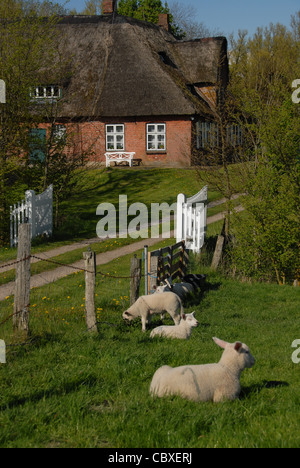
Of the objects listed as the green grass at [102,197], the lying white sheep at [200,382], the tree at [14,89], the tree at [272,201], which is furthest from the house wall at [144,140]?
the lying white sheep at [200,382]

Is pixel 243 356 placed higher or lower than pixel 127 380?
higher

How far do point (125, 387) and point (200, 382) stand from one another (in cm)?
92

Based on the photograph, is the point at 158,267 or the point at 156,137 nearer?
the point at 158,267

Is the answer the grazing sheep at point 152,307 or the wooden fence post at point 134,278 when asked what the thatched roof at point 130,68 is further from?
the grazing sheep at point 152,307

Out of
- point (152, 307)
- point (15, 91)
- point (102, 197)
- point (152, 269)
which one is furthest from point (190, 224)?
point (102, 197)

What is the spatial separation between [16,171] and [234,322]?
11916mm

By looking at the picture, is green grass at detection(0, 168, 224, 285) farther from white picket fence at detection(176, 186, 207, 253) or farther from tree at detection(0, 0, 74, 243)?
white picket fence at detection(176, 186, 207, 253)

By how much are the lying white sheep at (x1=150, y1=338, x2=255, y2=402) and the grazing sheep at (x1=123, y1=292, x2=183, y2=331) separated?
3.21 m

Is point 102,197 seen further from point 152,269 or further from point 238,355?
point 238,355

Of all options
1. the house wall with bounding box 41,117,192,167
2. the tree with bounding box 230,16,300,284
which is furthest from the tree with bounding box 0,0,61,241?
the house wall with bounding box 41,117,192,167

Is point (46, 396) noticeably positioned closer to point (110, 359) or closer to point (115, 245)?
point (110, 359)

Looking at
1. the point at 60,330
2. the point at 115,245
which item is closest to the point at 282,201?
the point at 115,245

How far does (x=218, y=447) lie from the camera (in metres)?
4.76

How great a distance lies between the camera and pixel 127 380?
649cm
